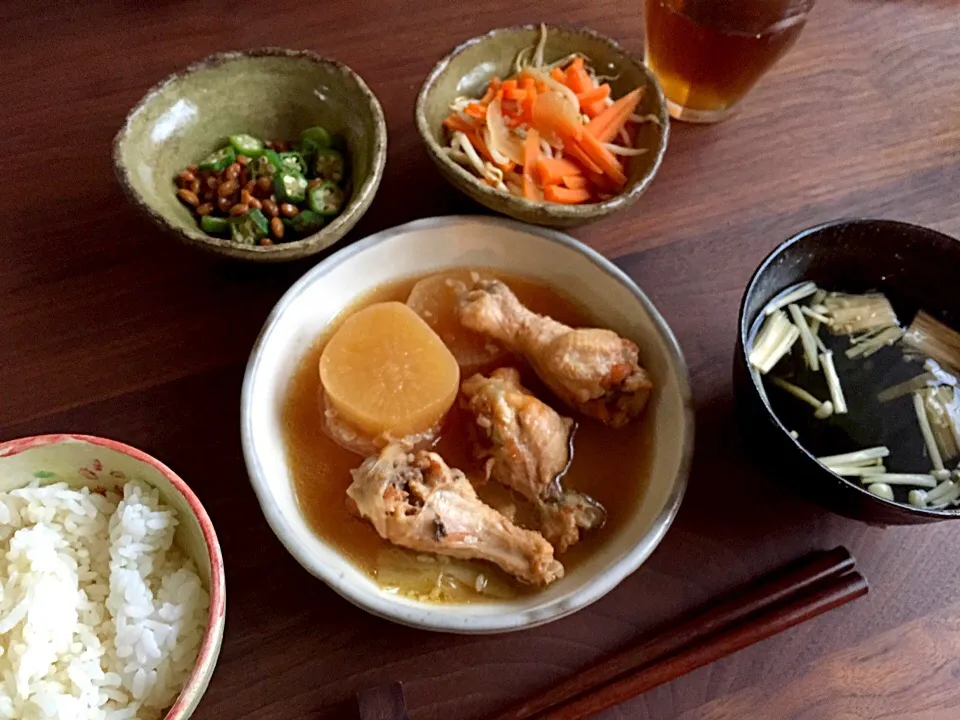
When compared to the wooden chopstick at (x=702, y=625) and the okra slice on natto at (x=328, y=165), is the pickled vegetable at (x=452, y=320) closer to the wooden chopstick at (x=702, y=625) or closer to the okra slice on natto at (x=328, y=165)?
the okra slice on natto at (x=328, y=165)

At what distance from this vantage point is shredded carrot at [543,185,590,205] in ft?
6.25

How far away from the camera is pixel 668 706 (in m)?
1.46

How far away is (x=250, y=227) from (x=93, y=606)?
884 millimetres

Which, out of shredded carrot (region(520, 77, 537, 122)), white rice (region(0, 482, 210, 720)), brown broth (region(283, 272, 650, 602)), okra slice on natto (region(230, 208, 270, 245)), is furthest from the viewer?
shredded carrot (region(520, 77, 537, 122))

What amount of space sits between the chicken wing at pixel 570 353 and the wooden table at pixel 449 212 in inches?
8.8

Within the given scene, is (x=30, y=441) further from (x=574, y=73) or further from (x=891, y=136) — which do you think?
(x=891, y=136)

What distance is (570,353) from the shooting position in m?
1.66

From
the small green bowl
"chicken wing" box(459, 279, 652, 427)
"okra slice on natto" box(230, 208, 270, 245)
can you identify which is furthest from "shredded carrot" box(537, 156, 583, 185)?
"okra slice on natto" box(230, 208, 270, 245)

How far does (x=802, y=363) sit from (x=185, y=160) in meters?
1.55

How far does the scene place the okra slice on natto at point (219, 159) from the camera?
1916mm

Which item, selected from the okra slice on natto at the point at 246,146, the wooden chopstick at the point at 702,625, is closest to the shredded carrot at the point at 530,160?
the okra slice on natto at the point at 246,146

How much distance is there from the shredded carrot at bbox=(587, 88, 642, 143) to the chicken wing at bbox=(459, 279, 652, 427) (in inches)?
20.3

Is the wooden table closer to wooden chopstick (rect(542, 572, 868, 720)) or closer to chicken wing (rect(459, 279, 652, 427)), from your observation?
wooden chopstick (rect(542, 572, 868, 720))

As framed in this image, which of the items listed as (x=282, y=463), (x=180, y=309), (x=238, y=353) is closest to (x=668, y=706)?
(x=282, y=463)
